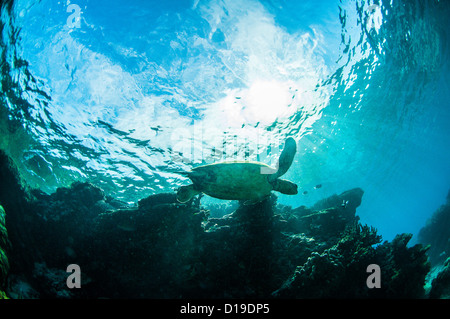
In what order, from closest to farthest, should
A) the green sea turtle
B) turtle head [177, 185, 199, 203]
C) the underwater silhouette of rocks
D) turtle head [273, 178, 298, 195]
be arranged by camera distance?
the underwater silhouette of rocks < the green sea turtle < turtle head [177, 185, 199, 203] < turtle head [273, 178, 298, 195]

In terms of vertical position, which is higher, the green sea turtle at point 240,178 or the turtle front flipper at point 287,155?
the turtle front flipper at point 287,155

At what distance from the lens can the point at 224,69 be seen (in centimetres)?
1021

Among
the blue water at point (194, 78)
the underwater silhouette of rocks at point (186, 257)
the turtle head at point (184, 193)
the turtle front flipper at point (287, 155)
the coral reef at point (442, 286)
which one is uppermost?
the blue water at point (194, 78)

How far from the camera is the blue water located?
8234 mm

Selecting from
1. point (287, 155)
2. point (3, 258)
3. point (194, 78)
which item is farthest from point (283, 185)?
point (3, 258)

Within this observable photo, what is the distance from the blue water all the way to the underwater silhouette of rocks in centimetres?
447

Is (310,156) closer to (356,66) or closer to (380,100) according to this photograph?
(380,100)

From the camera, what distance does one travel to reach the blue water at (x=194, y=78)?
8234 millimetres

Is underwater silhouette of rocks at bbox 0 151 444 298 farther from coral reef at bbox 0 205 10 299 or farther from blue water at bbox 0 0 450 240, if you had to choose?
Answer: blue water at bbox 0 0 450 240

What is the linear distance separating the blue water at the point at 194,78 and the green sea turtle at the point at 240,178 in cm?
611

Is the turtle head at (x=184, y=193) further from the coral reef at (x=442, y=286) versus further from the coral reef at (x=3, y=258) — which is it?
the coral reef at (x=442, y=286)

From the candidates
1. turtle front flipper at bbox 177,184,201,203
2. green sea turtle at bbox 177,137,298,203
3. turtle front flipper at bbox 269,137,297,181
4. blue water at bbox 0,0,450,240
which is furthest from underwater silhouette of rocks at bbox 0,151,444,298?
blue water at bbox 0,0,450,240

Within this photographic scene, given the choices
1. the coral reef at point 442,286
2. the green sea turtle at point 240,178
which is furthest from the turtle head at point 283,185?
the coral reef at point 442,286
